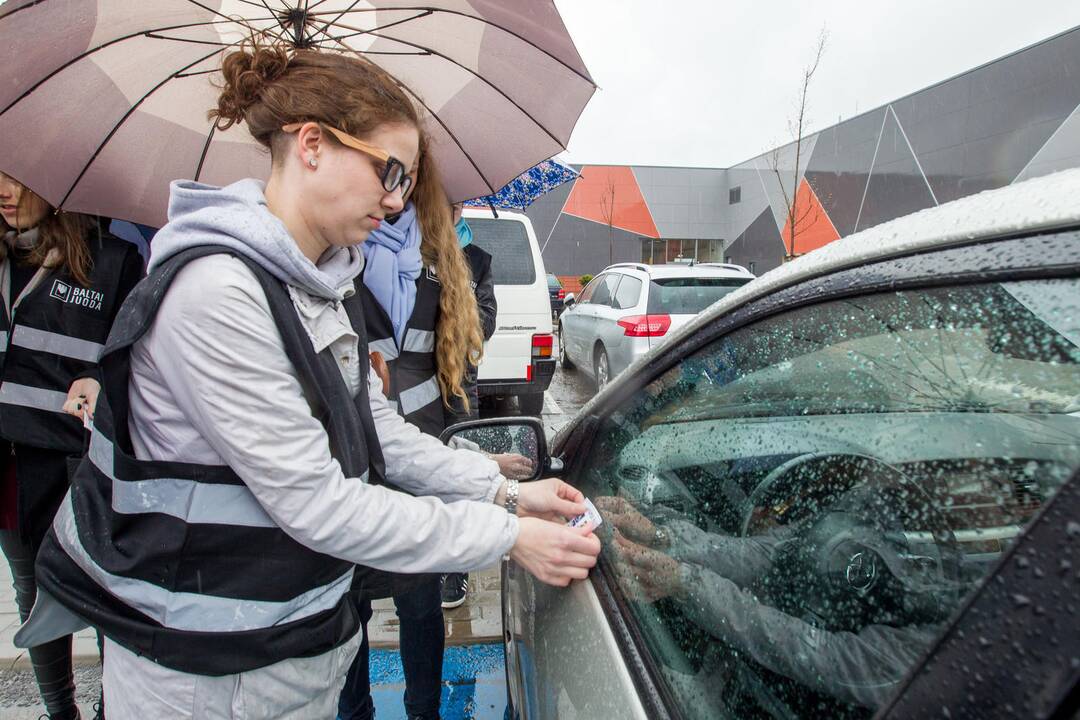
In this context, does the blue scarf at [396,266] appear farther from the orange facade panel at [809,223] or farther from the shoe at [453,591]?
the orange facade panel at [809,223]

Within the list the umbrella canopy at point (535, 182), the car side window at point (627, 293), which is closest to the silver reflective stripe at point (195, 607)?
the umbrella canopy at point (535, 182)

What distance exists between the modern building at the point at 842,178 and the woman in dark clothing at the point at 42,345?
2.40 meters

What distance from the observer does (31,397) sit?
1951 millimetres

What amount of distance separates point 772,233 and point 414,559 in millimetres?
26043

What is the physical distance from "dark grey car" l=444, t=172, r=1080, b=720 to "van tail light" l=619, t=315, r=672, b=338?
211 inches

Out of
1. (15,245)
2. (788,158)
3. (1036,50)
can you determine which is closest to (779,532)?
(15,245)

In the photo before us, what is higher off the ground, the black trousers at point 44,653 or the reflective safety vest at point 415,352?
the reflective safety vest at point 415,352

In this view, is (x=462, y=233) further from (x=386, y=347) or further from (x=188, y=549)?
(x=188, y=549)

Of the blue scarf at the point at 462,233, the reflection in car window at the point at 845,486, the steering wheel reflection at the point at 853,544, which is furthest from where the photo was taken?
the blue scarf at the point at 462,233

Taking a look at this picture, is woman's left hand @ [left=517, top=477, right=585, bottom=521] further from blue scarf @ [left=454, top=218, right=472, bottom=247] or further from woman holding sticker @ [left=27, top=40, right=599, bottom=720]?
blue scarf @ [left=454, top=218, right=472, bottom=247]

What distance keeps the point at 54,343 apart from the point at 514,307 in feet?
11.7

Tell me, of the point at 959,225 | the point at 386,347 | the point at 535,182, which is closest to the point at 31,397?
the point at 386,347

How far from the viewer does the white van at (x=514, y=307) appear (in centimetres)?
527

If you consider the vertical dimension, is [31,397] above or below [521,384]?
above
